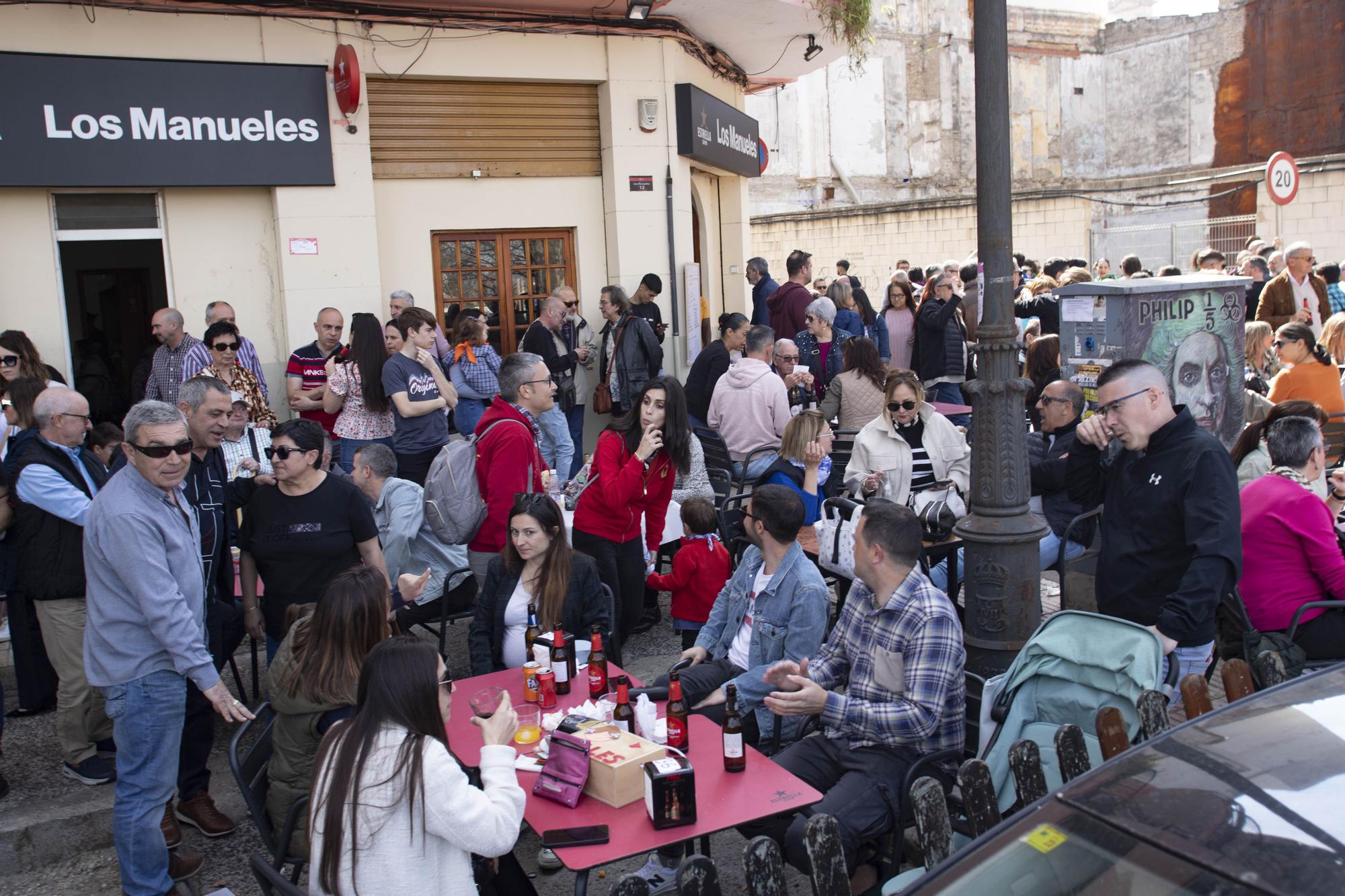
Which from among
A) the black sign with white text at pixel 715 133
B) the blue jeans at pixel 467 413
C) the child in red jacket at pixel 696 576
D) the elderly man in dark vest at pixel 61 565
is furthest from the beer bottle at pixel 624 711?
the black sign with white text at pixel 715 133

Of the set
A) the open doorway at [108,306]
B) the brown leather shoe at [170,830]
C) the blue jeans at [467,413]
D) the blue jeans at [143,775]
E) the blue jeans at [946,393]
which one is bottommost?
the brown leather shoe at [170,830]

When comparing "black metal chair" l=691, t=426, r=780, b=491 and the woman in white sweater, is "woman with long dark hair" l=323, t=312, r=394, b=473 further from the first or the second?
the woman in white sweater

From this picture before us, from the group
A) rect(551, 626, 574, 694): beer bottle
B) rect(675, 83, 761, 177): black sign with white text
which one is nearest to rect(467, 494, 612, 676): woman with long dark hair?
rect(551, 626, 574, 694): beer bottle

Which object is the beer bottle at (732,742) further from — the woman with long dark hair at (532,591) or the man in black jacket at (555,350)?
the man in black jacket at (555,350)

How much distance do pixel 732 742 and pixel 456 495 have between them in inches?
110

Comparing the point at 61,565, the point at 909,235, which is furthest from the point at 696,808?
the point at 909,235

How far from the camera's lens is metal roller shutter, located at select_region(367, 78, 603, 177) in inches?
414

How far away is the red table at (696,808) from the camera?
3.32 m

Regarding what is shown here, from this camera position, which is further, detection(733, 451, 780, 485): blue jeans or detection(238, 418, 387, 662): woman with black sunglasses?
detection(733, 451, 780, 485): blue jeans

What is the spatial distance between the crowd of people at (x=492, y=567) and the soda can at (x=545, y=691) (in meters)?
0.36

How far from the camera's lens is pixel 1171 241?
76.9 ft

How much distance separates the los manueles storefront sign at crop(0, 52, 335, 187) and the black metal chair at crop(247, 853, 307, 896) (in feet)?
25.5

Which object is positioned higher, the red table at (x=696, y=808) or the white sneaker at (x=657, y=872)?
the red table at (x=696, y=808)

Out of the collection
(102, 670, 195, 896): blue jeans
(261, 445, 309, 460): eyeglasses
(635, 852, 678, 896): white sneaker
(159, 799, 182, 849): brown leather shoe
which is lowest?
(635, 852, 678, 896): white sneaker
